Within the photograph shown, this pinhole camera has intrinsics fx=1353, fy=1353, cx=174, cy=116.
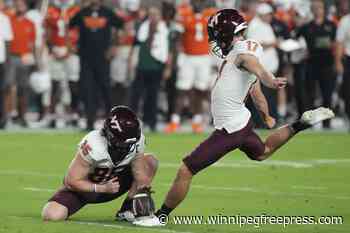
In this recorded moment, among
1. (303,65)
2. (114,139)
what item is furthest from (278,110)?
(114,139)

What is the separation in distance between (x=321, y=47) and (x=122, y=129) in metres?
12.4

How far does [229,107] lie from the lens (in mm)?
10945

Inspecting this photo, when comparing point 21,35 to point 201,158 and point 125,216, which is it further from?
point 201,158

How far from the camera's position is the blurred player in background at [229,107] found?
35.2ft

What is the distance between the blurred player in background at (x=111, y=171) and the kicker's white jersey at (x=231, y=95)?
676mm

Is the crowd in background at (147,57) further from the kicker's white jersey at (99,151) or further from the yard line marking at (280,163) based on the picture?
the kicker's white jersey at (99,151)

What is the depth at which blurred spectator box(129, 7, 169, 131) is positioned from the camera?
2191cm

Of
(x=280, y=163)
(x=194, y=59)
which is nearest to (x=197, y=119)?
(x=194, y=59)

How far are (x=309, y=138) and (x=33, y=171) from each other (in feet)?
19.9

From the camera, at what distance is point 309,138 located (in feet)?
67.1

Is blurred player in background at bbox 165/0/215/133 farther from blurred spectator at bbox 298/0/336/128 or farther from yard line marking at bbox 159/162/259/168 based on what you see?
yard line marking at bbox 159/162/259/168

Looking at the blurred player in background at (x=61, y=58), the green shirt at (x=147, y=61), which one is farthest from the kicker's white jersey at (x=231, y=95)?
the blurred player in background at (x=61, y=58)

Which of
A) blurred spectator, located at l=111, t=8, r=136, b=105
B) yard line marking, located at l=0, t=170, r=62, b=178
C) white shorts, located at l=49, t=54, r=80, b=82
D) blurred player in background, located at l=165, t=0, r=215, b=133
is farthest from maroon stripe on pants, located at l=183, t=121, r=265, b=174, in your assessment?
blurred spectator, located at l=111, t=8, r=136, b=105

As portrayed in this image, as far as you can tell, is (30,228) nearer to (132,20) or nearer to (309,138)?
(309,138)
